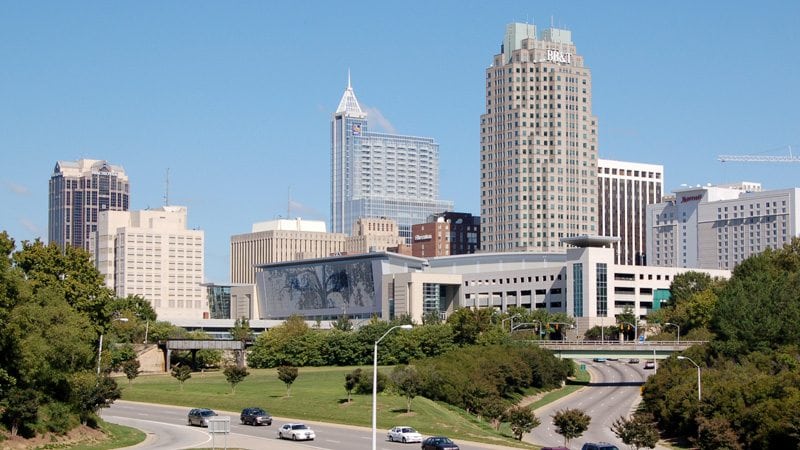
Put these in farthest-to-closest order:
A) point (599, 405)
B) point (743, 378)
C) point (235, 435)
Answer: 1. point (599, 405)
2. point (743, 378)
3. point (235, 435)

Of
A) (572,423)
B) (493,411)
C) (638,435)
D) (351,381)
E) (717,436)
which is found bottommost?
(717,436)

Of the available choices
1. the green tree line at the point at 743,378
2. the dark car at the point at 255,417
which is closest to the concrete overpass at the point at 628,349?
the green tree line at the point at 743,378

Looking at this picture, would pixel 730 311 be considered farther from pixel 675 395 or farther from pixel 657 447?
pixel 657 447

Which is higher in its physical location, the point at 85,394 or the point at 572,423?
the point at 85,394

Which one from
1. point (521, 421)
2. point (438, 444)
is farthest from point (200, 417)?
point (438, 444)

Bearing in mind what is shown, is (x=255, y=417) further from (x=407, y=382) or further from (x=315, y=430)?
(x=407, y=382)

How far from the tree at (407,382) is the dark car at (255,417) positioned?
16.6 metres

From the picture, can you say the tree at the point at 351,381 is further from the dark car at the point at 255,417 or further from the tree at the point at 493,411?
the dark car at the point at 255,417

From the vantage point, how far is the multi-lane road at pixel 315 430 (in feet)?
305

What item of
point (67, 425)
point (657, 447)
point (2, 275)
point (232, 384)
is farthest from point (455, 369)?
point (2, 275)

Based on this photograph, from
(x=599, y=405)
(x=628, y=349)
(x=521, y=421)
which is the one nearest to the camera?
(x=521, y=421)

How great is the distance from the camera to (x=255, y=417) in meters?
108

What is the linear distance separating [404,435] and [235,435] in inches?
516

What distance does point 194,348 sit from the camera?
181625 mm
